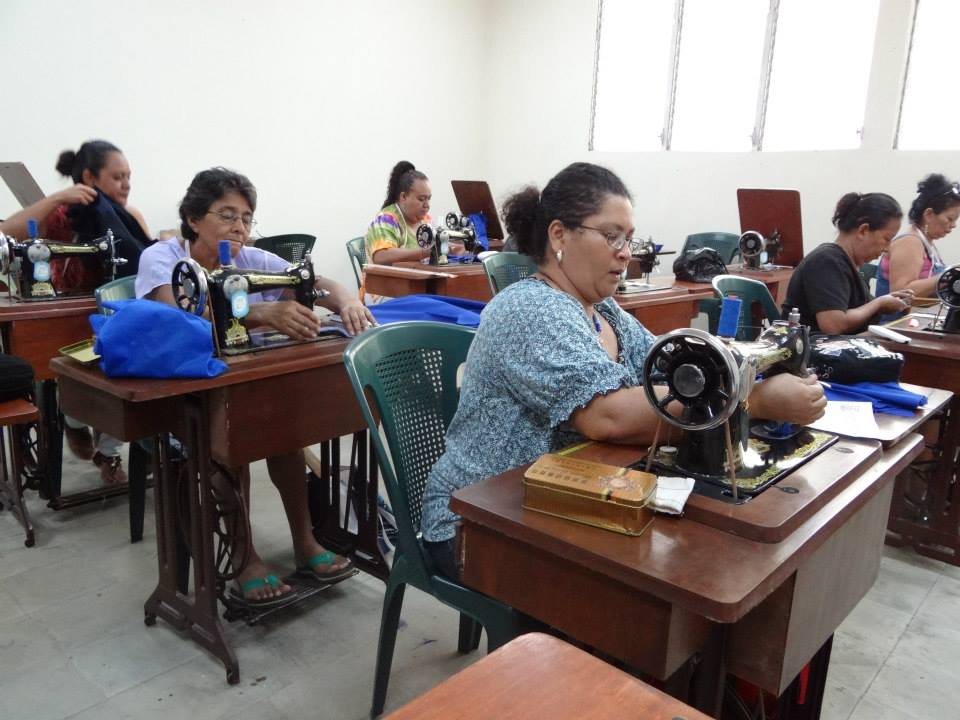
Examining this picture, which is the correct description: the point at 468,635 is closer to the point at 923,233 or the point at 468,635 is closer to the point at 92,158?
the point at 92,158

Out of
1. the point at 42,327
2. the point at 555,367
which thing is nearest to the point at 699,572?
the point at 555,367

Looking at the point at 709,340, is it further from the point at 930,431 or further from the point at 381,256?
the point at 381,256

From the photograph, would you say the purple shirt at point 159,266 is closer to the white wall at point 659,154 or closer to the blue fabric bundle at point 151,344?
the blue fabric bundle at point 151,344

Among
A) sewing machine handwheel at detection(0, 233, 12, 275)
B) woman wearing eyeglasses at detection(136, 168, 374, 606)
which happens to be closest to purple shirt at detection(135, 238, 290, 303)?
woman wearing eyeglasses at detection(136, 168, 374, 606)

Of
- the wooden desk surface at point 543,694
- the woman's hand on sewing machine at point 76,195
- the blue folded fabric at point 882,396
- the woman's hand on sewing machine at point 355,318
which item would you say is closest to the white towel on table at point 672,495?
the wooden desk surface at point 543,694

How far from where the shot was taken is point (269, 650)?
188 centimetres

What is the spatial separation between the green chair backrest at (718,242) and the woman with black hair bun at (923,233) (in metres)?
1.65

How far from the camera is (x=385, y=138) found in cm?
600

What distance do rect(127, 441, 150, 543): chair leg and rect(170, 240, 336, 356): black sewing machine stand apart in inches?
30.1

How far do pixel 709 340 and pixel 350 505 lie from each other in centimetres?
147

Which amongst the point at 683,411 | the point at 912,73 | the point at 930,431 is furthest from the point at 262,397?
the point at 912,73

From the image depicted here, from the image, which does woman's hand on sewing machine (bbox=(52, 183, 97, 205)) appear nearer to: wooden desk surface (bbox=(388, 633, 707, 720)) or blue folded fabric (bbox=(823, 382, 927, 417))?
blue folded fabric (bbox=(823, 382, 927, 417))

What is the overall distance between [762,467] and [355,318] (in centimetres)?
125

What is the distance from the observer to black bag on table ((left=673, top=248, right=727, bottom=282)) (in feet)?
12.0
